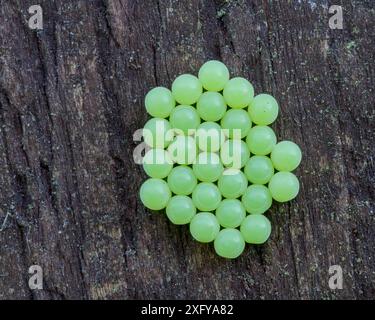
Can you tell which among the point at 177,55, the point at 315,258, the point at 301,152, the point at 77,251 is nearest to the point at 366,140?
the point at 301,152

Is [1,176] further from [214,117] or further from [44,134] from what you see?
[214,117]

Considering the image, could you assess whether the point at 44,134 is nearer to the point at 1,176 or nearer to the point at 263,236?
the point at 1,176

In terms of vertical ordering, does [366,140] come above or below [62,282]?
above
